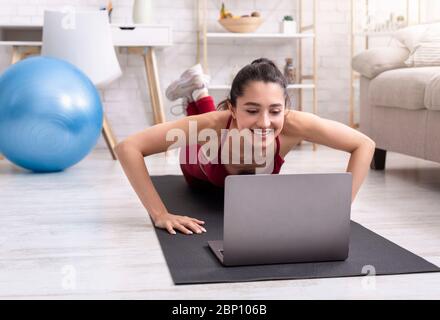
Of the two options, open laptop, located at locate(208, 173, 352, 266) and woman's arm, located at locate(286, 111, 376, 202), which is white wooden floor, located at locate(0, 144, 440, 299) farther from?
woman's arm, located at locate(286, 111, 376, 202)

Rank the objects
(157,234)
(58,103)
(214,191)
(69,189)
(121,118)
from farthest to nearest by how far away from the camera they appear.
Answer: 1. (121,118)
2. (58,103)
3. (69,189)
4. (214,191)
5. (157,234)

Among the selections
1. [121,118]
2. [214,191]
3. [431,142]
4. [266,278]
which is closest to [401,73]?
[431,142]

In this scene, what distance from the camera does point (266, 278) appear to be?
1.55 metres

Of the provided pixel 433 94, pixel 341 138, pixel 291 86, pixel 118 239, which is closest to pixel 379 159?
pixel 433 94

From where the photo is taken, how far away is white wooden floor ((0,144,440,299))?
1473 millimetres

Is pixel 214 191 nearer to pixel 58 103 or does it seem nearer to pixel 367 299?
pixel 58 103

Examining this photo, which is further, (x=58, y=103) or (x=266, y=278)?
(x=58, y=103)

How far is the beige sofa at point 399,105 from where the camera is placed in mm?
2824

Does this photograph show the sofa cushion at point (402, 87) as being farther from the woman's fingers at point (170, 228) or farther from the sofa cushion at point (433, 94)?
the woman's fingers at point (170, 228)

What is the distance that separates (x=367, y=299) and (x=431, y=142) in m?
1.57

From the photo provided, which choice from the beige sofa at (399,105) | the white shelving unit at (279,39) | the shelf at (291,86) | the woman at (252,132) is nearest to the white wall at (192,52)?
the white shelving unit at (279,39)

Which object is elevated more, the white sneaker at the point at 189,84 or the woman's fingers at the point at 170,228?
the white sneaker at the point at 189,84

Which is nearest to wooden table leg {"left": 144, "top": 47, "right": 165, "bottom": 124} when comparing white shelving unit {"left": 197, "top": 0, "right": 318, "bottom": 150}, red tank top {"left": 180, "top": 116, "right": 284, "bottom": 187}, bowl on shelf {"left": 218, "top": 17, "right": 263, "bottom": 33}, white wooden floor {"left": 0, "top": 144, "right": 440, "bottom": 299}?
white shelving unit {"left": 197, "top": 0, "right": 318, "bottom": 150}

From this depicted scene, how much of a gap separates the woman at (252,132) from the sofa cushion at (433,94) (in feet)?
2.72
